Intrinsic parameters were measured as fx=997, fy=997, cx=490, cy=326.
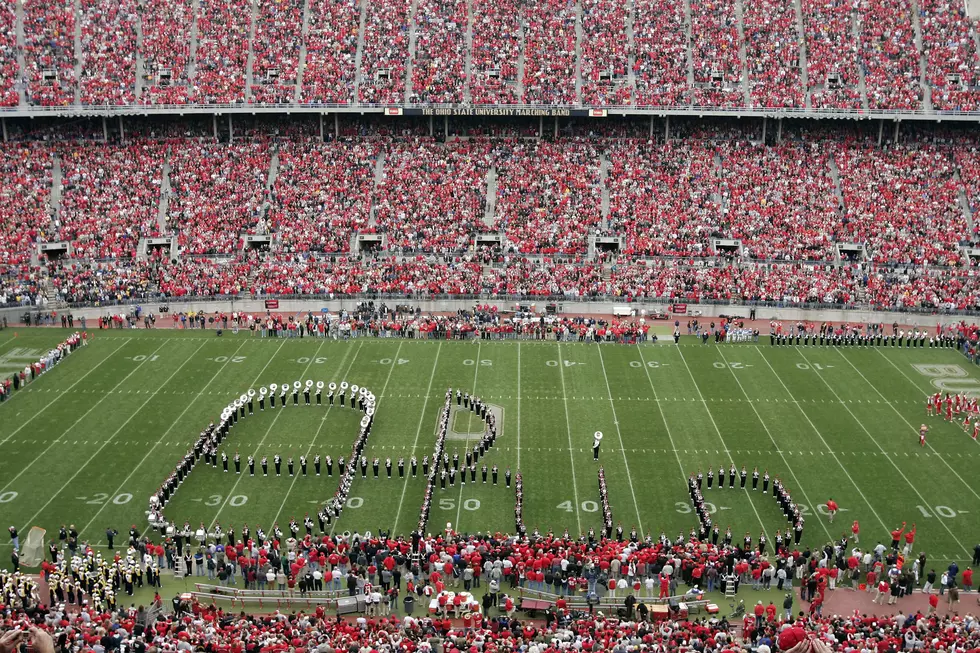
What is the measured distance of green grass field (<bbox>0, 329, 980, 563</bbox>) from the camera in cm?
2458

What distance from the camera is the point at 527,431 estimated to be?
2958cm

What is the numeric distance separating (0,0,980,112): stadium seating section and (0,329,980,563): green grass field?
18.9 metres

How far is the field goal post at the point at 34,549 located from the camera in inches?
867

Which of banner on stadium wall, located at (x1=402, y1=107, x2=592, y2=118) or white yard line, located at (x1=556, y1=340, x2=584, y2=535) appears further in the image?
banner on stadium wall, located at (x1=402, y1=107, x2=592, y2=118)

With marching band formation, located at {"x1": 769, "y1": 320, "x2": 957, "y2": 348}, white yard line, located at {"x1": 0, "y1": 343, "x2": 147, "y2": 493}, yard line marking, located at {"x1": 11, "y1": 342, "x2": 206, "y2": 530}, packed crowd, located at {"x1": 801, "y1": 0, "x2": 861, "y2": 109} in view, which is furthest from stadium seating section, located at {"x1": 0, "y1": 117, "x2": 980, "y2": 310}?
white yard line, located at {"x1": 0, "y1": 343, "x2": 147, "y2": 493}

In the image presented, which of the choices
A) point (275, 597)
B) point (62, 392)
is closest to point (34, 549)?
point (275, 597)

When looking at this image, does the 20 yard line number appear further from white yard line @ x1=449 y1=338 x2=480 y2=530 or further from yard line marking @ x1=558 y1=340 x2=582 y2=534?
white yard line @ x1=449 y1=338 x2=480 y2=530

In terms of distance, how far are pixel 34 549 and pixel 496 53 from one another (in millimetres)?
39648

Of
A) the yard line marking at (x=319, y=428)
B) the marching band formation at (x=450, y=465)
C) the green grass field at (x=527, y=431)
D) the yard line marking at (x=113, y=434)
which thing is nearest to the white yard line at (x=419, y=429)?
the green grass field at (x=527, y=431)

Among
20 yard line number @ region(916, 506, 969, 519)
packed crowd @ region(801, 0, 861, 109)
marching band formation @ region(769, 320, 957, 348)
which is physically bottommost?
20 yard line number @ region(916, 506, 969, 519)

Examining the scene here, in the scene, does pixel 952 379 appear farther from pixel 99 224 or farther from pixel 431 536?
pixel 99 224

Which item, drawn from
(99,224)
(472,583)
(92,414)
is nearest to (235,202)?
(99,224)

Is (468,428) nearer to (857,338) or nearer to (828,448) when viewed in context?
(828,448)

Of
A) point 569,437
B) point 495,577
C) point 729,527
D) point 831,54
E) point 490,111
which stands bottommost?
point 729,527
